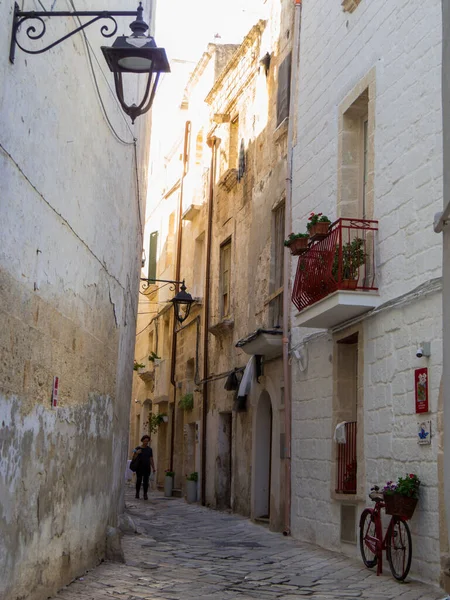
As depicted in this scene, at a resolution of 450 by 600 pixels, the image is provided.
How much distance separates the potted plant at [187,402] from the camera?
2030 cm

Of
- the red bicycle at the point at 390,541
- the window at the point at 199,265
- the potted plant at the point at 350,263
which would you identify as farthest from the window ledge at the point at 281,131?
the red bicycle at the point at 390,541

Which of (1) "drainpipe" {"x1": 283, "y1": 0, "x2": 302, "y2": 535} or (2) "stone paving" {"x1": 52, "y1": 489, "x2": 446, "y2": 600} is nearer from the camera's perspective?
(2) "stone paving" {"x1": 52, "y1": 489, "x2": 446, "y2": 600}

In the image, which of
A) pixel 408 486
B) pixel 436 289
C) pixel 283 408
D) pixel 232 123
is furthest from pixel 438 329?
pixel 232 123

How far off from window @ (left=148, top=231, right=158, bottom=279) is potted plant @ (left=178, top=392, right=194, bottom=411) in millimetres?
6737

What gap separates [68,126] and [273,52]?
9.74 meters

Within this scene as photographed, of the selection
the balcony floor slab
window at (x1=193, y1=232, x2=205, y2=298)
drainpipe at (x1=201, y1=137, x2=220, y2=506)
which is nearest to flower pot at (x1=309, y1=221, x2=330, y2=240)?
the balcony floor slab

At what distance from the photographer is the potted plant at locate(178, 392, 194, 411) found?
2030 cm

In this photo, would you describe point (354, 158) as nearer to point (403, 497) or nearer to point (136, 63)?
point (403, 497)

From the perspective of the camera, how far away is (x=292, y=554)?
10.4 metres

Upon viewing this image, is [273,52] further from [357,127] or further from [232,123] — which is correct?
[357,127]

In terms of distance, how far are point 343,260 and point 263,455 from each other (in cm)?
587

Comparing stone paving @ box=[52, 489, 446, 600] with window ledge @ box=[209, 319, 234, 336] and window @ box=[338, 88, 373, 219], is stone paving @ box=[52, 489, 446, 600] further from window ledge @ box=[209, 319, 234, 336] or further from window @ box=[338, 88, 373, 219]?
window ledge @ box=[209, 319, 234, 336]

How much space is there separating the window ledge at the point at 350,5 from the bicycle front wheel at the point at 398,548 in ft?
21.6

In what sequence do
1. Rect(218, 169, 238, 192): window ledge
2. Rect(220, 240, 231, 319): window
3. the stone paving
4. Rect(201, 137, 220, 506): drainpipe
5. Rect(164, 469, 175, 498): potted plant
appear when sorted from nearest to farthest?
the stone paving, Rect(218, 169, 238, 192): window ledge, Rect(220, 240, 231, 319): window, Rect(201, 137, 220, 506): drainpipe, Rect(164, 469, 175, 498): potted plant
